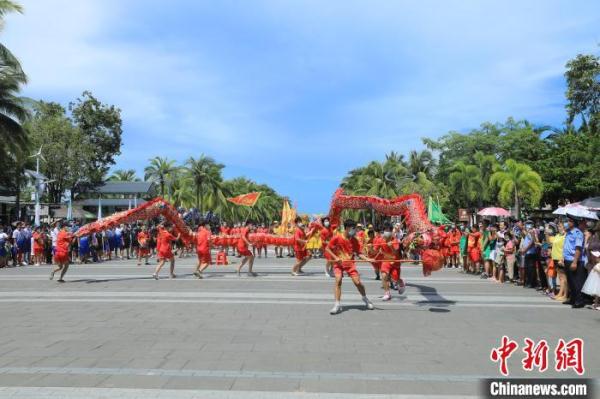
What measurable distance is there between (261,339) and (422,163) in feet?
150

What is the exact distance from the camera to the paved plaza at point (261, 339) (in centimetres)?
540

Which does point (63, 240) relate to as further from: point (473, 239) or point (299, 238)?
point (473, 239)

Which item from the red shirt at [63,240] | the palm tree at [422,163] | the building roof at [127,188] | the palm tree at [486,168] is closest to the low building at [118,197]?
the building roof at [127,188]

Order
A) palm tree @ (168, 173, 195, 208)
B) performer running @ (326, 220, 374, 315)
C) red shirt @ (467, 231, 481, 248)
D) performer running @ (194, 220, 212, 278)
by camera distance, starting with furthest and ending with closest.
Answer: palm tree @ (168, 173, 195, 208), red shirt @ (467, 231, 481, 248), performer running @ (194, 220, 212, 278), performer running @ (326, 220, 374, 315)

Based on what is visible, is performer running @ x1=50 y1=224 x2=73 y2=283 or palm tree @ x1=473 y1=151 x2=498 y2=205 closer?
performer running @ x1=50 y1=224 x2=73 y2=283

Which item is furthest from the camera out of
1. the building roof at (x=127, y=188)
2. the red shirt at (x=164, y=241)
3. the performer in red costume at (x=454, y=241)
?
the building roof at (x=127, y=188)

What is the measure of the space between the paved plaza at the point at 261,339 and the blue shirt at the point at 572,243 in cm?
109

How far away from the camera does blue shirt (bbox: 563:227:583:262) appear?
34.2 ft

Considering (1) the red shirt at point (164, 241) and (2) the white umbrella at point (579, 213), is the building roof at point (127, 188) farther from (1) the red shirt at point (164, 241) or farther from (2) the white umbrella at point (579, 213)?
(2) the white umbrella at point (579, 213)

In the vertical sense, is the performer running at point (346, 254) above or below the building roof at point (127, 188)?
below

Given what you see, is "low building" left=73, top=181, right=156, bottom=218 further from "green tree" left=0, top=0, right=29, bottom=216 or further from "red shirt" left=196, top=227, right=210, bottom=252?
"red shirt" left=196, top=227, right=210, bottom=252

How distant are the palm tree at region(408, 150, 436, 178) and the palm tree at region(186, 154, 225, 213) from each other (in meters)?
19.3

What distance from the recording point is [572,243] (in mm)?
10617

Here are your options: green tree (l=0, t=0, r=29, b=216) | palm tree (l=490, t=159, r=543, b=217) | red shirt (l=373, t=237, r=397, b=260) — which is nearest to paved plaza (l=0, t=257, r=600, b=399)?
red shirt (l=373, t=237, r=397, b=260)
